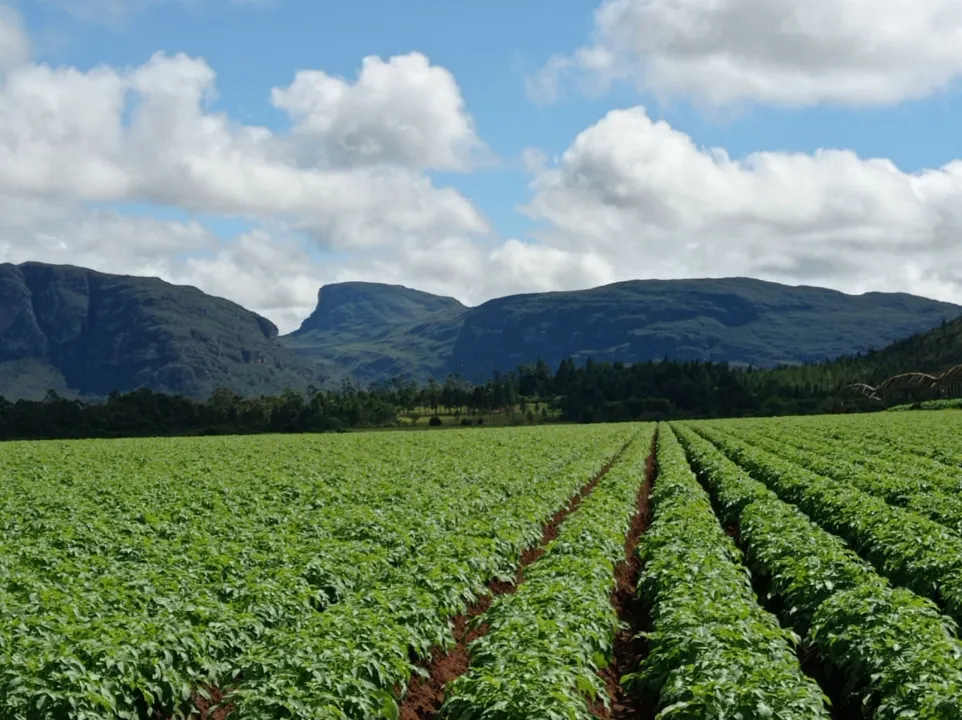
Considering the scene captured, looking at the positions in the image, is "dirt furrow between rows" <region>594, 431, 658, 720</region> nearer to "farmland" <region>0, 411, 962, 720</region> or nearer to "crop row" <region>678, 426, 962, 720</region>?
"farmland" <region>0, 411, 962, 720</region>

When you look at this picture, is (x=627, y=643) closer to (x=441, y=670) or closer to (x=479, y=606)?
(x=479, y=606)

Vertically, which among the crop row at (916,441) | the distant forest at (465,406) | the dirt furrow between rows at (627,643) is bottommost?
the dirt furrow between rows at (627,643)

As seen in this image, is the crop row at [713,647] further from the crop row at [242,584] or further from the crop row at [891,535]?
the crop row at [242,584]

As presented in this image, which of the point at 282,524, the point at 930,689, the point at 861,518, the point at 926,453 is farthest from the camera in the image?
the point at 926,453

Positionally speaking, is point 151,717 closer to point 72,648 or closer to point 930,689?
point 72,648

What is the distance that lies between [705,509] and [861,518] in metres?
4.36

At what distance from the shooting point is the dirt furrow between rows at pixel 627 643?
12.6 metres

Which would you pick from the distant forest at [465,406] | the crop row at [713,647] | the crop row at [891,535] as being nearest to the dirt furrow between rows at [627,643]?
the crop row at [713,647]

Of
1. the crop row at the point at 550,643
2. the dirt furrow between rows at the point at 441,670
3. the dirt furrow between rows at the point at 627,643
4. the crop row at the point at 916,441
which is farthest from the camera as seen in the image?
the crop row at the point at 916,441

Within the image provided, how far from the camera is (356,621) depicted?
11.9m

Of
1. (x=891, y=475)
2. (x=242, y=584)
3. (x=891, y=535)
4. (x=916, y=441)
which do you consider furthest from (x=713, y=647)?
(x=916, y=441)

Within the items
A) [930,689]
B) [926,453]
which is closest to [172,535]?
[930,689]

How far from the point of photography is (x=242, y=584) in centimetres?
1492

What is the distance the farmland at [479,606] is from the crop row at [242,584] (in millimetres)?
59
